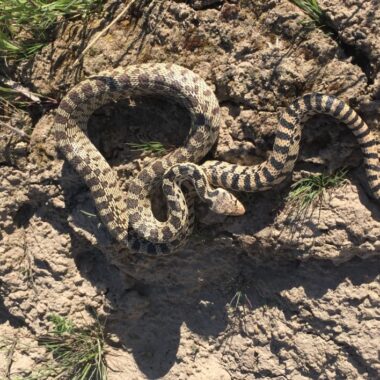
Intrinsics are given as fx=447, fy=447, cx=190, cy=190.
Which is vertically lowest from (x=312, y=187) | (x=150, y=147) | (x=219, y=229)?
(x=219, y=229)

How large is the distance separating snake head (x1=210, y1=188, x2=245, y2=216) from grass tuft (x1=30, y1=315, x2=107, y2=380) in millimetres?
2227

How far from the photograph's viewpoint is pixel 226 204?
469 centimetres

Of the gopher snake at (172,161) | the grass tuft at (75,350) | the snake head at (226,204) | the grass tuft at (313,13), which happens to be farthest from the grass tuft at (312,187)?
the grass tuft at (75,350)

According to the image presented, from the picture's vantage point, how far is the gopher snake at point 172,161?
4.47 m

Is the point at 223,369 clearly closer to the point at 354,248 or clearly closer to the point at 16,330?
the point at 354,248

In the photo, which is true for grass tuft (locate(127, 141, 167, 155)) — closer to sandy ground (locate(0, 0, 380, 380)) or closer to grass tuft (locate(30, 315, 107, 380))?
sandy ground (locate(0, 0, 380, 380))

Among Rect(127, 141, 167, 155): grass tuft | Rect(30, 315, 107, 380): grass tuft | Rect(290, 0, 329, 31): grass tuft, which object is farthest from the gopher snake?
Rect(30, 315, 107, 380): grass tuft

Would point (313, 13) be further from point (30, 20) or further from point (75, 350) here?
point (75, 350)

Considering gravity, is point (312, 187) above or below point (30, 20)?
above

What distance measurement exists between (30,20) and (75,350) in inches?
158

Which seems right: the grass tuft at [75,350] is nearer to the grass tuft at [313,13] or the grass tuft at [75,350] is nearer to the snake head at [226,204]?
the snake head at [226,204]

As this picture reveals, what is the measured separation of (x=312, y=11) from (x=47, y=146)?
3255 millimetres

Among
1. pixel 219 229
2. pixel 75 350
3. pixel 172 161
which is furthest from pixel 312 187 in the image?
pixel 75 350

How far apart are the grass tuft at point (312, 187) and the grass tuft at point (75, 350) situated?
9.51 feet
